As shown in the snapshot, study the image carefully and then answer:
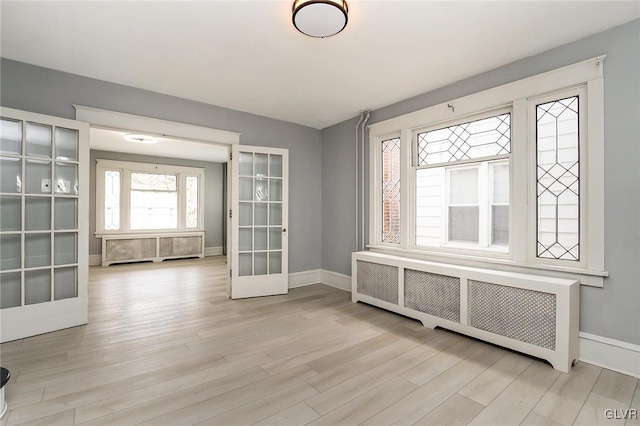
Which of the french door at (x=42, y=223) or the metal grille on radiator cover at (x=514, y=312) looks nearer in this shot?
the metal grille on radiator cover at (x=514, y=312)

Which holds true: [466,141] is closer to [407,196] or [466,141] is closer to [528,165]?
[528,165]

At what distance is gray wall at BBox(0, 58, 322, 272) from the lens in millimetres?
2977

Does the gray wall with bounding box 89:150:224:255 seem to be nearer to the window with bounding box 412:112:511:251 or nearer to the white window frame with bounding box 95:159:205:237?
the white window frame with bounding box 95:159:205:237

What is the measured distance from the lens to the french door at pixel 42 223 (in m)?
2.80

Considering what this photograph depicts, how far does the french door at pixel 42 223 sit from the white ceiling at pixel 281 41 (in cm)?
72

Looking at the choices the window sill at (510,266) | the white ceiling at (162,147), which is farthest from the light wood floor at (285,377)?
the white ceiling at (162,147)

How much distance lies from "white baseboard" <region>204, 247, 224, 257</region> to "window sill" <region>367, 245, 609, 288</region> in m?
6.16

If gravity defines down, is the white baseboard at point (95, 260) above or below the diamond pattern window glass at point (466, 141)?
below

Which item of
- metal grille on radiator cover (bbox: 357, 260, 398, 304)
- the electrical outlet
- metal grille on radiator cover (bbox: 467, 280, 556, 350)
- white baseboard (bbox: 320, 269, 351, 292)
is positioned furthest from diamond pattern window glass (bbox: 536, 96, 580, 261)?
the electrical outlet

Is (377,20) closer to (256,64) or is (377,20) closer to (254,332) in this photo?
(256,64)

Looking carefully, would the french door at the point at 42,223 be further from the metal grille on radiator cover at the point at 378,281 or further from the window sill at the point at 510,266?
the window sill at the point at 510,266

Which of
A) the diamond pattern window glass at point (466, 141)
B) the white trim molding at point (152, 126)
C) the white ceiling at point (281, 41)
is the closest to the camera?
the white ceiling at point (281, 41)

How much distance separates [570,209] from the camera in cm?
259

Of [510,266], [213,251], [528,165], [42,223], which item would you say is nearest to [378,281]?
[510,266]
